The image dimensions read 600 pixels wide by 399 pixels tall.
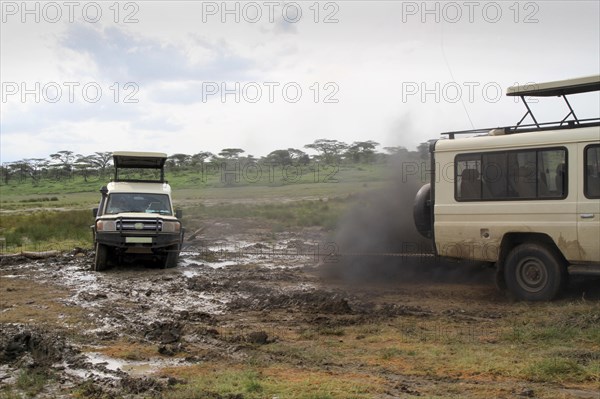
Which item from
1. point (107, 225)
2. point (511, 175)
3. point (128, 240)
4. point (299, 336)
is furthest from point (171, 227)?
point (511, 175)

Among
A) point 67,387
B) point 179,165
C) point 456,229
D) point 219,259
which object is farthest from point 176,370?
point 179,165

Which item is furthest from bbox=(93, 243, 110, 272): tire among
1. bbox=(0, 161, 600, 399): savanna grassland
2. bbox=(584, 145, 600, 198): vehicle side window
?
bbox=(584, 145, 600, 198): vehicle side window

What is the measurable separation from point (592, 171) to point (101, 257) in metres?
11.2

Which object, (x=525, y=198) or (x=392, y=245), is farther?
(x=392, y=245)

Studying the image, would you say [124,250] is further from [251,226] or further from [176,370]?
[251,226]

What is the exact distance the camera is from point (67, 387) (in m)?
6.12

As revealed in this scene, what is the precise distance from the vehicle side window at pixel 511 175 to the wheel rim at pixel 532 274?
1057 mm

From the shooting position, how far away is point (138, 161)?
58.1ft

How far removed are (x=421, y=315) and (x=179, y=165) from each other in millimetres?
59534

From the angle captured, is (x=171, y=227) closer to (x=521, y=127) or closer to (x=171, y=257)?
(x=171, y=257)

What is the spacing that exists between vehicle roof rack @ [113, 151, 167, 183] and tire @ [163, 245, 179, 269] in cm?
239

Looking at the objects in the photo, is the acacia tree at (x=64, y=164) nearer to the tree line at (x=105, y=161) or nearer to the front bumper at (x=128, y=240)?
the tree line at (x=105, y=161)

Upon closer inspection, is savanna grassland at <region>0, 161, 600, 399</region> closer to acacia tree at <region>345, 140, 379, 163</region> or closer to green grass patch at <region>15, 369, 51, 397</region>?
green grass patch at <region>15, 369, 51, 397</region>

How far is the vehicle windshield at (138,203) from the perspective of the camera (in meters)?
15.9
